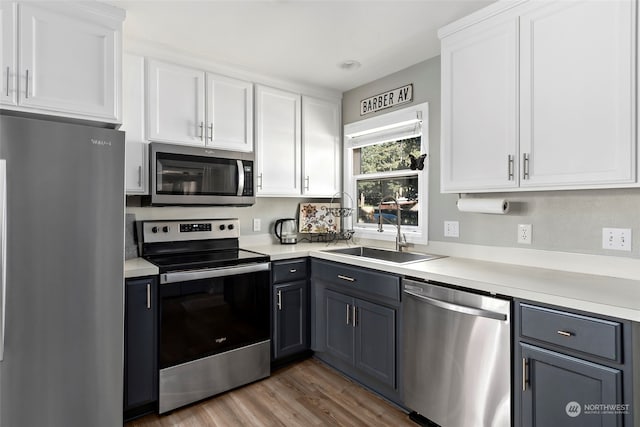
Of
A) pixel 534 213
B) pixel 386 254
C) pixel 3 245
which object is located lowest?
pixel 386 254

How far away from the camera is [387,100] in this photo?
3.00 metres

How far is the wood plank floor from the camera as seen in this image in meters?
2.08

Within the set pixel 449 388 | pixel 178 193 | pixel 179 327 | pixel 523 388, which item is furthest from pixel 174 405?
pixel 523 388

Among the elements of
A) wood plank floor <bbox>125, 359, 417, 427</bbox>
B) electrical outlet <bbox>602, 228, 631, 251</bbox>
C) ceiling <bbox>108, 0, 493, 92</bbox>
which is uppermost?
ceiling <bbox>108, 0, 493, 92</bbox>

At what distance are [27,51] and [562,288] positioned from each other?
9.11ft

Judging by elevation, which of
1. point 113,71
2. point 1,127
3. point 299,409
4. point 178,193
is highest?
point 113,71

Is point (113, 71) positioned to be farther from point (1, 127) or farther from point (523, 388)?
point (523, 388)

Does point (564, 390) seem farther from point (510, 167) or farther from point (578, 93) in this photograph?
point (578, 93)

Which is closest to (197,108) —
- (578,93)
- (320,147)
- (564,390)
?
(320,147)

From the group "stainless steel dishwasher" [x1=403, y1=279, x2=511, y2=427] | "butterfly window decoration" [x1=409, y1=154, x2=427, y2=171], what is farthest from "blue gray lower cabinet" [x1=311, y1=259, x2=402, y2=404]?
"butterfly window decoration" [x1=409, y1=154, x2=427, y2=171]

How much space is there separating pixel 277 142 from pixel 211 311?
1487 millimetres

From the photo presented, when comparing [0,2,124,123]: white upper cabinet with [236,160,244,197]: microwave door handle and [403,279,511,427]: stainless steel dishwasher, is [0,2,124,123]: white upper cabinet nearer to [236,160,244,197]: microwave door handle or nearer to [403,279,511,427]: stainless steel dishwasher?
[236,160,244,197]: microwave door handle

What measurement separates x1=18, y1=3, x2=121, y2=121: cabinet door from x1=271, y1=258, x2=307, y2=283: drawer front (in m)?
1.43

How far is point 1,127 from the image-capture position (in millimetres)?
1529
